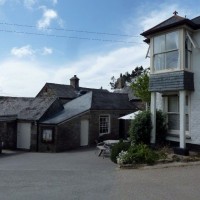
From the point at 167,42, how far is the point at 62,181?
343 inches

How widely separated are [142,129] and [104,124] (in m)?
12.4

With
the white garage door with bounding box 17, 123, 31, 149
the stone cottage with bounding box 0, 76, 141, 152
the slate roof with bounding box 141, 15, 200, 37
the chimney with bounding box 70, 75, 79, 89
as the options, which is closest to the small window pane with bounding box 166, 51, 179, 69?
the slate roof with bounding box 141, 15, 200, 37

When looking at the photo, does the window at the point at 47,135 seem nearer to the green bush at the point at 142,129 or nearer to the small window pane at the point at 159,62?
the green bush at the point at 142,129

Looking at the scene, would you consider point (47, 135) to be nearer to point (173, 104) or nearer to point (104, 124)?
point (104, 124)

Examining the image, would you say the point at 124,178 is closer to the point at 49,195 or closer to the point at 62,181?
the point at 62,181

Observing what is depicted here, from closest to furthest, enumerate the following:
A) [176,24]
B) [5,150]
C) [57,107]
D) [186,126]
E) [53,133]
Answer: [176,24] < [186,126] < [53,133] < [5,150] < [57,107]

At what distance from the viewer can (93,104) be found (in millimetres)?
26859

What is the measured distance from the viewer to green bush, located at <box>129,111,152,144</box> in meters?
15.6

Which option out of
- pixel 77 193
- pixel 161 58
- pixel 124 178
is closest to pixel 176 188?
pixel 124 178

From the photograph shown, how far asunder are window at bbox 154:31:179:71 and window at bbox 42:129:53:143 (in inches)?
439

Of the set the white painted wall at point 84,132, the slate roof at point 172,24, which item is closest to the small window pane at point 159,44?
the slate roof at point 172,24

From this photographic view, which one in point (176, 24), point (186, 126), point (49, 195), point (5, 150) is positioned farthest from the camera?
point (5, 150)

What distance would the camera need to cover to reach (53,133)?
23219 mm

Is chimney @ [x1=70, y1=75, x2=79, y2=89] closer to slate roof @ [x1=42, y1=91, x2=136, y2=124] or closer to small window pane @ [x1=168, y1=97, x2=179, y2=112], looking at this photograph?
slate roof @ [x1=42, y1=91, x2=136, y2=124]
